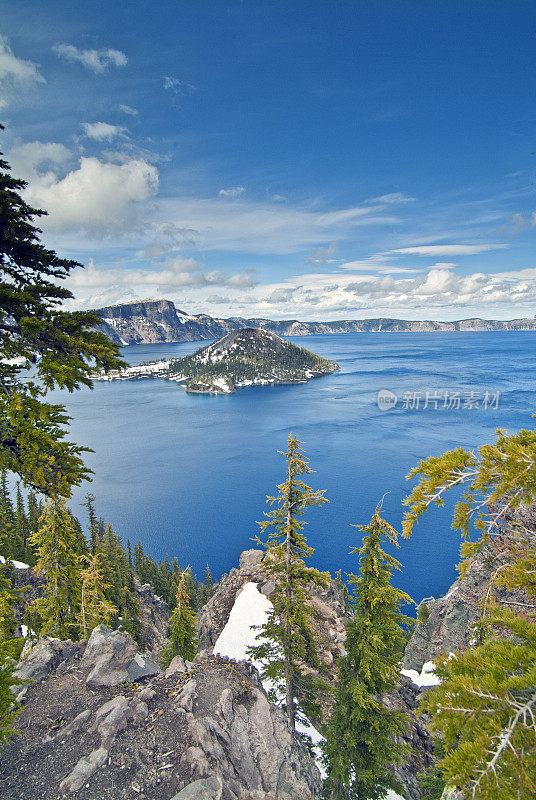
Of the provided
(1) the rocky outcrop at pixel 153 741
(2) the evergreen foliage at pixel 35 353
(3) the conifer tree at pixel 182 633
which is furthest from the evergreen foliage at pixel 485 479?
(3) the conifer tree at pixel 182 633

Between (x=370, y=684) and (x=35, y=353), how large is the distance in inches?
723

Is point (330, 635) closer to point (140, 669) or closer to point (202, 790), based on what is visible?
point (140, 669)

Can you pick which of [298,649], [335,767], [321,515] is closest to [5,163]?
[298,649]

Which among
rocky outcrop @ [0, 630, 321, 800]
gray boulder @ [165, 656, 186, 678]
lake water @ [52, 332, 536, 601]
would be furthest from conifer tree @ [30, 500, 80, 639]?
lake water @ [52, 332, 536, 601]

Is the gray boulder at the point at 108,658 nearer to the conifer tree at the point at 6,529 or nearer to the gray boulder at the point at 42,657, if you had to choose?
the gray boulder at the point at 42,657

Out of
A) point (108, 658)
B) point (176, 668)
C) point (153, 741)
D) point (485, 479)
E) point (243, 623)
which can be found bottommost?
point (243, 623)

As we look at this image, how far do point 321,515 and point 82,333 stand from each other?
74.4 m

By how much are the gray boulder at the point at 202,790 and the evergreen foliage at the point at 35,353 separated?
11.2 m

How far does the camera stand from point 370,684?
1528cm

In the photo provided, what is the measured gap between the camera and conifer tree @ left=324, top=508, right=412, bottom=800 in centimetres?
1489

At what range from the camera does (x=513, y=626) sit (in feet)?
15.6

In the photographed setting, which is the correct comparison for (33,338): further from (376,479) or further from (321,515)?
(376,479)

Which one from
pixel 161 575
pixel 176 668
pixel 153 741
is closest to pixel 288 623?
pixel 176 668

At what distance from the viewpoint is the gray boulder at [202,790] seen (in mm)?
10609
